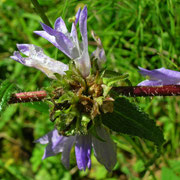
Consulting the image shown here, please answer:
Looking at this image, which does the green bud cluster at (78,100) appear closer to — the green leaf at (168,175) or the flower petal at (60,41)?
the flower petal at (60,41)

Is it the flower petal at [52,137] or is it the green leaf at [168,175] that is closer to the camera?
the flower petal at [52,137]

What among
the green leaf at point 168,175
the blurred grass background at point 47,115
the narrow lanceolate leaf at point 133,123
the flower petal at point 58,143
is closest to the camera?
the narrow lanceolate leaf at point 133,123

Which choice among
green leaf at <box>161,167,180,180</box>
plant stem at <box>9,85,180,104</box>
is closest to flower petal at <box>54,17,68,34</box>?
plant stem at <box>9,85,180,104</box>

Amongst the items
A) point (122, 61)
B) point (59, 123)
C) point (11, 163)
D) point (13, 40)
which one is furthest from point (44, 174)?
point (59, 123)

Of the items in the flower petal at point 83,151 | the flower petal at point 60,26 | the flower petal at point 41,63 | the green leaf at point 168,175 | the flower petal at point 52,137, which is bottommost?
the green leaf at point 168,175

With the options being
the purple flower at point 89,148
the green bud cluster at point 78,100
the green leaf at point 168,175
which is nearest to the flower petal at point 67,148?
the purple flower at point 89,148

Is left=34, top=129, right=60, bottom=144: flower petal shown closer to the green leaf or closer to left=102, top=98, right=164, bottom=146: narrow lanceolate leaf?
left=102, top=98, right=164, bottom=146: narrow lanceolate leaf
